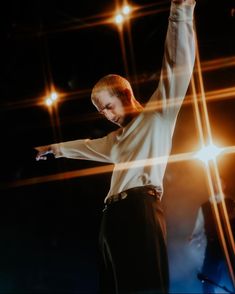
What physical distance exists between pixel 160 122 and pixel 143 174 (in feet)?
0.91

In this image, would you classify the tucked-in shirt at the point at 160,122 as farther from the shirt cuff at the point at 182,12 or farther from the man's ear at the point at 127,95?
the man's ear at the point at 127,95

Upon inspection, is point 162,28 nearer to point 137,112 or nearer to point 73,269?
point 137,112

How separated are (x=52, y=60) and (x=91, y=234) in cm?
160

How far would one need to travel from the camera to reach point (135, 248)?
1.67 m

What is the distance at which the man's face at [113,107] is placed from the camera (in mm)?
1968

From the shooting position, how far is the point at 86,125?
10.1ft

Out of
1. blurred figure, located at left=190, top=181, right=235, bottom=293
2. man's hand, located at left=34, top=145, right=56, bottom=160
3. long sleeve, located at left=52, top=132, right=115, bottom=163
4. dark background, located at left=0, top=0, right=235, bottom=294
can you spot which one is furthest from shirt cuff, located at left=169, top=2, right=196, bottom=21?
blurred figure, located at left=190, top=181, right=235, bottom=293

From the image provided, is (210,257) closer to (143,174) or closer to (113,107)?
(143,174)

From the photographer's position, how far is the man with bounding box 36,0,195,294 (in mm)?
1640

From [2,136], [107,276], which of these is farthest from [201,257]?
[2,136]

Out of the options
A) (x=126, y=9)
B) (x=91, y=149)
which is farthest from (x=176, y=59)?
(x=126, y=9)

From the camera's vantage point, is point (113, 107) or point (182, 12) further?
point (113, 107)

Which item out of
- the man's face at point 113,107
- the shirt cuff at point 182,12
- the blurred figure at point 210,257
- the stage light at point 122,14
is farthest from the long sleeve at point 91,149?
the stage light at point 122,14

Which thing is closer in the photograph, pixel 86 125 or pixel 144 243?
pixel 144 243
